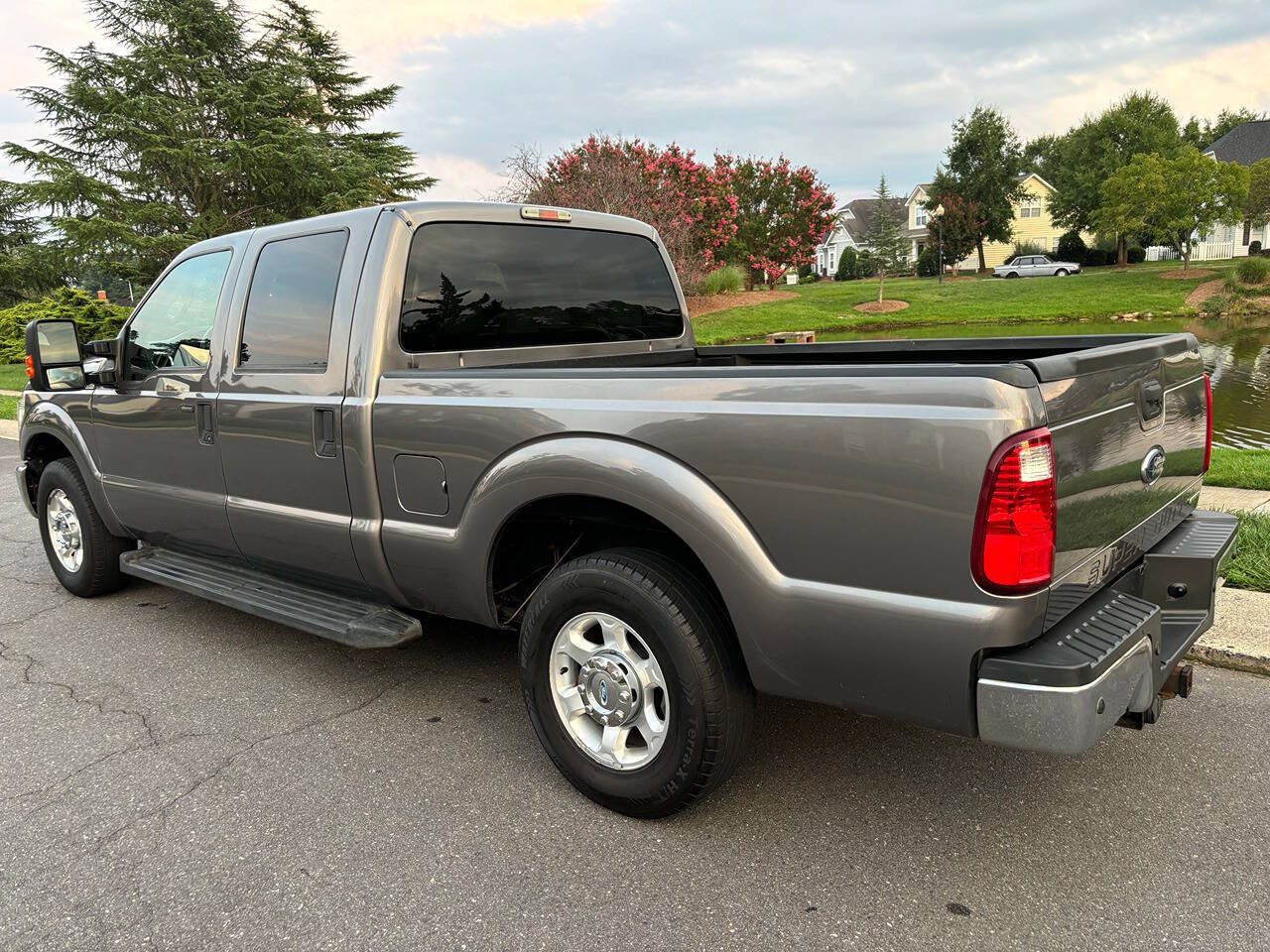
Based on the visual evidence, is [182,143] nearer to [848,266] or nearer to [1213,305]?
[1213,305]

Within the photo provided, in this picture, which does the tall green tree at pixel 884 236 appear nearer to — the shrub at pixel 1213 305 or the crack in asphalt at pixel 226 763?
the shrub at pixel 1213 305

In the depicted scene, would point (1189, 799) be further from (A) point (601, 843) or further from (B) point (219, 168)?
(B) point (219, 168)

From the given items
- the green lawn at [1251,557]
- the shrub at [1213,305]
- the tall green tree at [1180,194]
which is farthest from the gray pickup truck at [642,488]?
the tall green tree at [1180,194]

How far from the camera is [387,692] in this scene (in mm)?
4051

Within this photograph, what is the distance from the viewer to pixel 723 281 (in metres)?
31.1

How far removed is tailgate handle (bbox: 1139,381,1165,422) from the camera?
273 cm

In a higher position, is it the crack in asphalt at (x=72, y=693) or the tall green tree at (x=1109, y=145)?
the tall green tree at (x=1109, y=145)

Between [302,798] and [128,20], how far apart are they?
3680 centimetres

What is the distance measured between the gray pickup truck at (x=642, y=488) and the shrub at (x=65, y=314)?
22561 millimetres

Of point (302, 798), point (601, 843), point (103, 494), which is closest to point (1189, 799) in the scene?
point (601, 843)

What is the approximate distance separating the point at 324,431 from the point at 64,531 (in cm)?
295

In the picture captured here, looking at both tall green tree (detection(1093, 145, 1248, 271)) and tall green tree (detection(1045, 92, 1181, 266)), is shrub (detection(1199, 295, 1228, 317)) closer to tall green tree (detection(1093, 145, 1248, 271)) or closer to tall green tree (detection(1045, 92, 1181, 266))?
tall green tree (detection(1093, 145, 1248, 271))

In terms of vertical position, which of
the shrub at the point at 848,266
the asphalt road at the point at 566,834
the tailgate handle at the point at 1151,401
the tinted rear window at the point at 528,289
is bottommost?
the asphalt road at the point at 566,834

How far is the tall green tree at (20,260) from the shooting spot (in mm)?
31219
